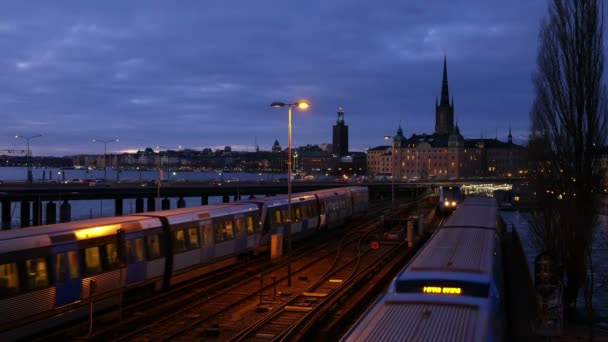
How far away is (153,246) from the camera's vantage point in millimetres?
19516

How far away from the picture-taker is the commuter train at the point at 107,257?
14133mm

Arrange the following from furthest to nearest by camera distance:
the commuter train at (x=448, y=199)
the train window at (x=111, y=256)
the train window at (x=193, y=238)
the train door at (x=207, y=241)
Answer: the commuter train at (x=448, y=199) < the train door at (x=207, y=241) < the train window at (x=193, y=238) < the train window at (x=111, y=256)

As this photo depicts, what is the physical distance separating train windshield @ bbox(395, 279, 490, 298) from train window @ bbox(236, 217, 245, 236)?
1461 centimetres

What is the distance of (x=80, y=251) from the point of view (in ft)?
52.9

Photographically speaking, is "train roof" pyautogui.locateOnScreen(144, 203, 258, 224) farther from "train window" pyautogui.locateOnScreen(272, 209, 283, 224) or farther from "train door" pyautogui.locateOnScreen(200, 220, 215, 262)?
"train window" pyautogui.locateOnScreen(272, 209, 283, 224)

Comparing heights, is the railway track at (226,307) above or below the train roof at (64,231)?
below

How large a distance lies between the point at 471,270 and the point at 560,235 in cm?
1110

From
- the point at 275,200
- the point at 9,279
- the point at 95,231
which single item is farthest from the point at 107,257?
the point at 275,200

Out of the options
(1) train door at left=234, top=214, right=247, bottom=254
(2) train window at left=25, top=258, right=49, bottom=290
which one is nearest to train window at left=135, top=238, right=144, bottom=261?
(2) train window at left=25, top=258, right=49, bottom=290

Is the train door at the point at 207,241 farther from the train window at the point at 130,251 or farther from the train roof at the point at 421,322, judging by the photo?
the train roof at the point at 421,322

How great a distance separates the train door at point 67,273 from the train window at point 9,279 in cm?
127

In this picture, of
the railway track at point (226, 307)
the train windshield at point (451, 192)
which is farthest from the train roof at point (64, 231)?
the train windshield at point (451, 192)

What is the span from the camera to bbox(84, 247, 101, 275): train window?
53.6ft

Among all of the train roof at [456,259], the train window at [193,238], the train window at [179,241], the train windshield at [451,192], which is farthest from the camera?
the train windshield at [451,192]
